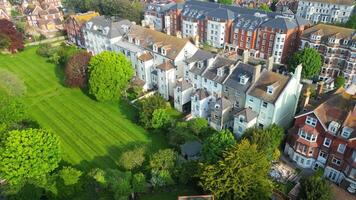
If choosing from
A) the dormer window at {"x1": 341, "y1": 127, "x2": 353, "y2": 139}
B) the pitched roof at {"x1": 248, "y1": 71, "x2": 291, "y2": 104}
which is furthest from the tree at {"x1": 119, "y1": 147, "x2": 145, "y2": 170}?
the dormer window at {"x1": 341, "y1": 127, "x2": 353, "y2": 139}

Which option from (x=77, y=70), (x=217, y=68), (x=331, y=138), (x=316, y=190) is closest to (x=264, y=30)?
(x=217, y=68)

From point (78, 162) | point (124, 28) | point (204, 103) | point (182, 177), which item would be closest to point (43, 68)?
point (124, 28)

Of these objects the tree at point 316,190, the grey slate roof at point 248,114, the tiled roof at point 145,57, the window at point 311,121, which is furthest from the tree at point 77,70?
the tree at point 316,190

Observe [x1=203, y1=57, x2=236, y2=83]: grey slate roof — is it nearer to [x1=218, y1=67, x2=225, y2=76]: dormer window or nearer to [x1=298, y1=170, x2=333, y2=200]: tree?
[x1=218, y1=67, x2=225, y2=76]: dormer window

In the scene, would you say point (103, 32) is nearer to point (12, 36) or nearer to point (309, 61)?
point (12, 36)

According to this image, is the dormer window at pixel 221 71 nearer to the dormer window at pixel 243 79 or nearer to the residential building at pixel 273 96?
the dormer window at pixel 243 79

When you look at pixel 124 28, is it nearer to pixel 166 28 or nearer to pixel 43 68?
pixel 43 68
